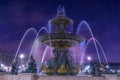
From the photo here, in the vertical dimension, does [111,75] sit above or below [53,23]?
below

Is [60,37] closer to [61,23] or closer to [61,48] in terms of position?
[61,48]

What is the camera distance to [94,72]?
1678 centimetres

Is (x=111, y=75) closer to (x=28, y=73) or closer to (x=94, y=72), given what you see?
(x=94, y=72)

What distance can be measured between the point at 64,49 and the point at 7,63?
268 ft

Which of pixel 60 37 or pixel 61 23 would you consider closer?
pixel 60 37

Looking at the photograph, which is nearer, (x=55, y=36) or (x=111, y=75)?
(x=111, y=75)

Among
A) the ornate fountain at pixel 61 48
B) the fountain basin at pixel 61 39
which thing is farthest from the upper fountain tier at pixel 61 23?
the fountain basin at pixel 61 39

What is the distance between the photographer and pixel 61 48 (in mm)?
22688

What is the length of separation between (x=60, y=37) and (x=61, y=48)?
2.25m

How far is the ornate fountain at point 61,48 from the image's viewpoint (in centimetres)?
2059

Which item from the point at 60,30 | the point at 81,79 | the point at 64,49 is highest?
the point at 60,30

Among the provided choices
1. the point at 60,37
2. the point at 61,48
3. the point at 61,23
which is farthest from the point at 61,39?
the point at 61,23

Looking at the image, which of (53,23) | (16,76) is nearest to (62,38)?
(53,23)

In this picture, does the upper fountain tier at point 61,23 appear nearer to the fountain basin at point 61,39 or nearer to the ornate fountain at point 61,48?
the ornate fountain at point 61,48
